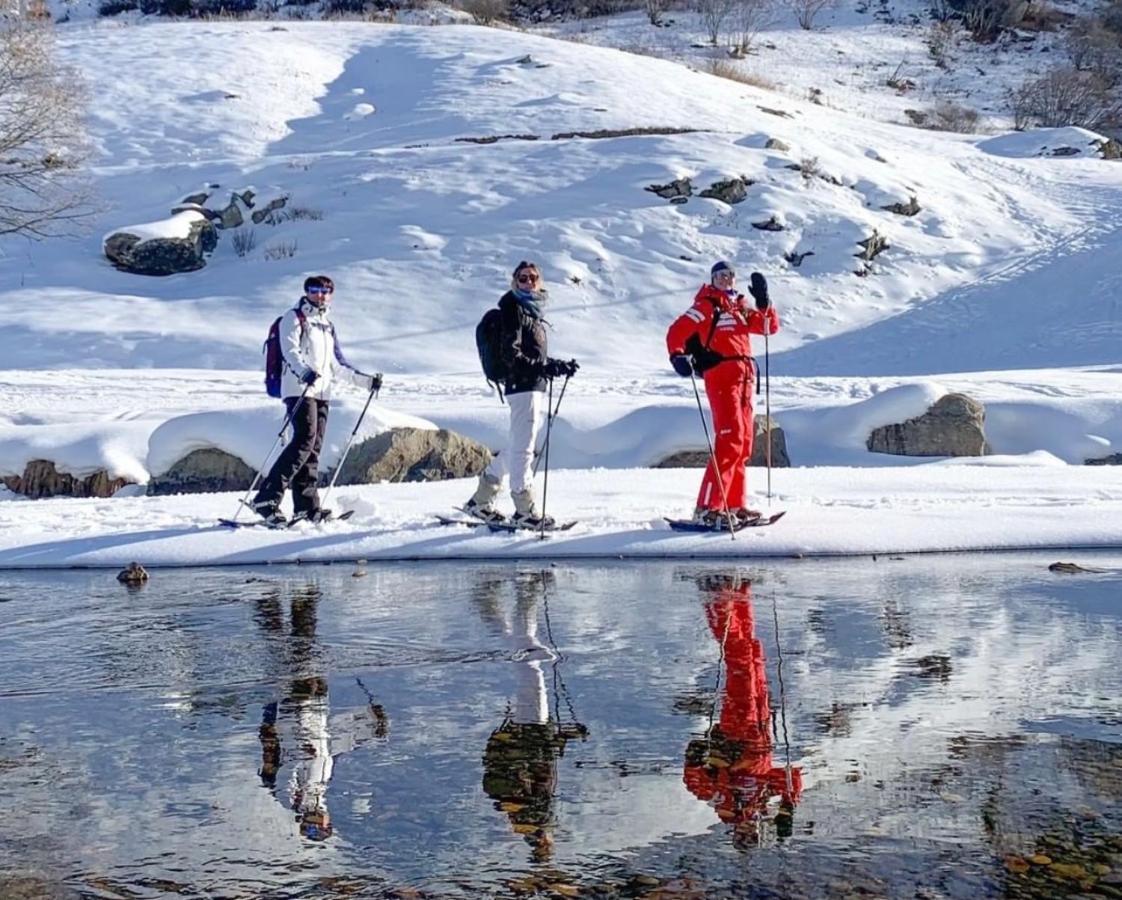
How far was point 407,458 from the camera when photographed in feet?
46.3

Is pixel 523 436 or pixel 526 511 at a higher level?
pixel 523 436

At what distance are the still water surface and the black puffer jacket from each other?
226cm

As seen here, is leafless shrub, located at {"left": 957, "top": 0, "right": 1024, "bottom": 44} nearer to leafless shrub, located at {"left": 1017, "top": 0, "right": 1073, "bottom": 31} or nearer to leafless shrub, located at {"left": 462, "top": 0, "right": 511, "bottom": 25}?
leafless shrub, located at {"left": 1017, "top": 0, "right": 1073, "bottom": 31}

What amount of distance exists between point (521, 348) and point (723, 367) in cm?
143

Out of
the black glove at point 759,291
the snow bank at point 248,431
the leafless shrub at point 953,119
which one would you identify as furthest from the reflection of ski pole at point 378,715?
the leafless shrub at point 953,119

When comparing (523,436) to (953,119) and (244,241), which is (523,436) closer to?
(244,241)

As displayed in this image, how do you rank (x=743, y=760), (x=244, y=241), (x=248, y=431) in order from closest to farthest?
(x=743, y=760) < (x=248, y=431) < (x=244, y=241)

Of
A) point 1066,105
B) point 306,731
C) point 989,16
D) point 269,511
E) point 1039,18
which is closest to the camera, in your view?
point 306,731

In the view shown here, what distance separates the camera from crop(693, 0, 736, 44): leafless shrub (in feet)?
165

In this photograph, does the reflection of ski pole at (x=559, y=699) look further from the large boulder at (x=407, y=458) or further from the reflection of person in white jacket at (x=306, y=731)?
the large boulder at (x=407, y=458)

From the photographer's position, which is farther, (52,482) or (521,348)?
(52,482)

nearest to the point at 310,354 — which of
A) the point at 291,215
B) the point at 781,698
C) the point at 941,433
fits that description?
the point at 781,698

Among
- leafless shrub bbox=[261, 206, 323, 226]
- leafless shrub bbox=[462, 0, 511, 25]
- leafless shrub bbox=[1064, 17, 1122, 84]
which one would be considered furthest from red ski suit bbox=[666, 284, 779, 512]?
leafless shrub bbox=[462, 0, 511, 25]

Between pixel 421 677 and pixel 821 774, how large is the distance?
84.8 inches
